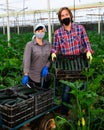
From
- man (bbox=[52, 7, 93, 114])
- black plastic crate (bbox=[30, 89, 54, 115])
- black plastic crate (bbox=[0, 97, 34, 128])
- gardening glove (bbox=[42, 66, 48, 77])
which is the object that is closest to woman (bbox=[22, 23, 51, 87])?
gardening glove (bbox=[42, 66, 48, 77])

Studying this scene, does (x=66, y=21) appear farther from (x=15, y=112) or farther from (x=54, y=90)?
(x=15, y=112)

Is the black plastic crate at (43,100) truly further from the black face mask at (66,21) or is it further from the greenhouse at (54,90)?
the black face mask at (66,21)

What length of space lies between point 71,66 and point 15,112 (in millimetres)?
1250

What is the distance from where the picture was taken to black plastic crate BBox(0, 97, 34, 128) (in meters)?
3.30

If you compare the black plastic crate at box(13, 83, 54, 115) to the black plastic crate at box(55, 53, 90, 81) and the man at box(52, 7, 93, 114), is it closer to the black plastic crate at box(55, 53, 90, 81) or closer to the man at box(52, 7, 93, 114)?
the black plastic crate at box(55, 53, 90, 81)

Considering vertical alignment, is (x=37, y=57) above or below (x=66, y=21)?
below

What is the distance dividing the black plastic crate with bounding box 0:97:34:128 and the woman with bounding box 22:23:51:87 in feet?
2.51

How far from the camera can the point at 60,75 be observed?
406 cm

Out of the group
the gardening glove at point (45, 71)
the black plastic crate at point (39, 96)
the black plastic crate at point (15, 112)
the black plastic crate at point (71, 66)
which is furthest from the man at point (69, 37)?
the black plastic crate at point (15, 112)

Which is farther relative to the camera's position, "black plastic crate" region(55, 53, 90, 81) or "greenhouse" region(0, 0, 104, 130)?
"black plastic crate" region(55, 53, 90, 81)

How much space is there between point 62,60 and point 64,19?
639mm

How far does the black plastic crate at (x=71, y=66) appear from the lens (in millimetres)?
4059

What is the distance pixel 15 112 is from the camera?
3332 mm

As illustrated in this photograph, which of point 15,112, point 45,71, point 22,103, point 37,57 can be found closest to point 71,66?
point 45,71
